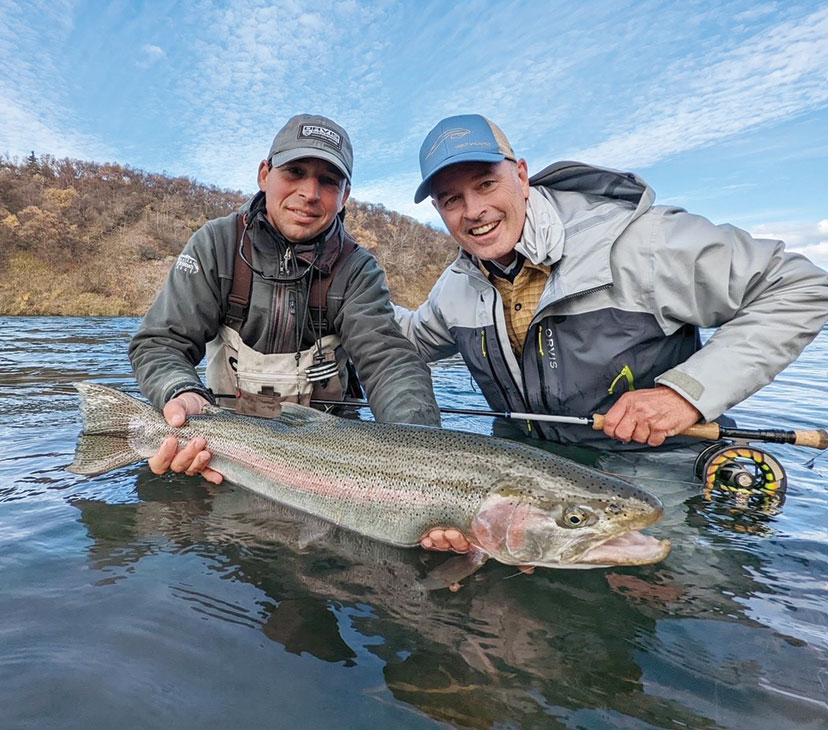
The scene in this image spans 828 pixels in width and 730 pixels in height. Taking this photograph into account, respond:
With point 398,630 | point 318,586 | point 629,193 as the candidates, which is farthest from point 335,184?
point 398,630

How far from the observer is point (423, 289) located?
5122 cm

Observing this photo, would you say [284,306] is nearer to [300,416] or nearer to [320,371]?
[320,371]

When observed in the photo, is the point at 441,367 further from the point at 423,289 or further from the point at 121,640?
the point at 423,289

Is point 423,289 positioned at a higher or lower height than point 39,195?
lower

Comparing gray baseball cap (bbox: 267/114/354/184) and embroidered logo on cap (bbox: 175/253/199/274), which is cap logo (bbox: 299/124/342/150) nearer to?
gray baseball cap (bbox: 267/114/354/184)

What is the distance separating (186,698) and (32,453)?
3479mm

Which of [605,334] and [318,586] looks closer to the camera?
[318,586]

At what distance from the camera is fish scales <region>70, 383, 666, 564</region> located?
2.42 meters

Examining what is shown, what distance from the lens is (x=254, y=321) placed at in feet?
14.3

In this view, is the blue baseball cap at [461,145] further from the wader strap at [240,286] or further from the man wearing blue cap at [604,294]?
the wader strap at [240,286]

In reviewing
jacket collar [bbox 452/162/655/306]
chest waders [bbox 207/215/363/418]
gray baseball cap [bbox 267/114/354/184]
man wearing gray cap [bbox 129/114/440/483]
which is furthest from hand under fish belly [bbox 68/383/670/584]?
gray baseball cap [bbox 267/114/354/184]

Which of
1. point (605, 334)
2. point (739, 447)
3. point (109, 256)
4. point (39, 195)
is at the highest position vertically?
point (39, 195)

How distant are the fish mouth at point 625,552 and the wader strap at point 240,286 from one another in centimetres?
314

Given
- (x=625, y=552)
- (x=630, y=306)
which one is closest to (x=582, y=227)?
(x=630, y=306)
